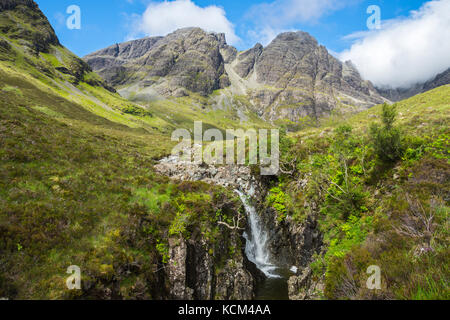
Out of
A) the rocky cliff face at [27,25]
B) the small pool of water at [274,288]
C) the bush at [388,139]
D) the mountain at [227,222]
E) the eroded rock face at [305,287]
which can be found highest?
the rocky cliff face at [27,25]

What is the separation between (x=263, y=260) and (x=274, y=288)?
155 inches

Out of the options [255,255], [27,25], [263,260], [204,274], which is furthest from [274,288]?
[27,25]

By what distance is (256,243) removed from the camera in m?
21.2

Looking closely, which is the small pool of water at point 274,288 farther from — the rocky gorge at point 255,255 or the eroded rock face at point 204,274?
the eroded rock face at point 204,274

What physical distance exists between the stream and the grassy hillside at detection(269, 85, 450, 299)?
316cm

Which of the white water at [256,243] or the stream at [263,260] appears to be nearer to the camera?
the stream at [263,260]

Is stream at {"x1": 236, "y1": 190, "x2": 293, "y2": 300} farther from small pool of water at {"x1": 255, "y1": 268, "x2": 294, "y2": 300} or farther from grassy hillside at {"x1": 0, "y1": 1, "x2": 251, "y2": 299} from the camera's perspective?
grassy hillside at {"x1": 0, "y1": 1, "x2": 251, "y2": 299}

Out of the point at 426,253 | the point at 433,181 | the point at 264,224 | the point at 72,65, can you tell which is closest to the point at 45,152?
the point at 264,224

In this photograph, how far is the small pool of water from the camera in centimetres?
1567

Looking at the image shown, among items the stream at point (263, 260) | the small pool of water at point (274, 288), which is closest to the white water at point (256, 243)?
the stream at point (263, 260)

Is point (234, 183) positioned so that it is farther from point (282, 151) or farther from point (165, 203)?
point (165, 203)

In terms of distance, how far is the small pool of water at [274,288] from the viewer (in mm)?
15672

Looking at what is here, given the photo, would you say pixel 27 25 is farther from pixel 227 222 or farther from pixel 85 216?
pixel 227 222

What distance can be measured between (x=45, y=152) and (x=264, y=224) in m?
21.1
